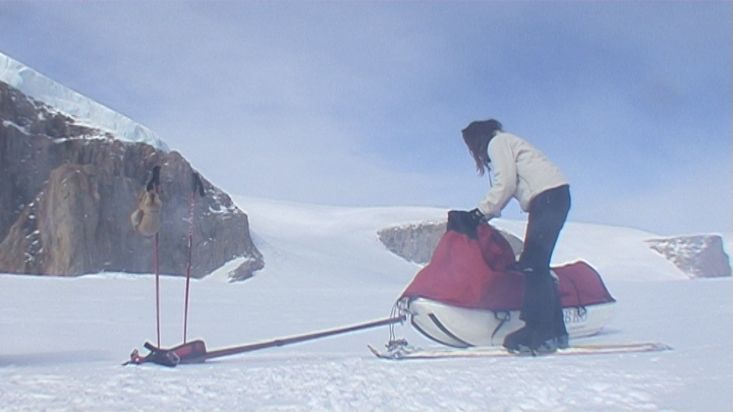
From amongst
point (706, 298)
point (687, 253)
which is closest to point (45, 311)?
point (706, 298)

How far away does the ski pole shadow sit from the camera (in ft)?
11.4

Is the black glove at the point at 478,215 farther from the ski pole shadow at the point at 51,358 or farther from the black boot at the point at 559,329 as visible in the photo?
the ski pole shadow at the point at 51,358

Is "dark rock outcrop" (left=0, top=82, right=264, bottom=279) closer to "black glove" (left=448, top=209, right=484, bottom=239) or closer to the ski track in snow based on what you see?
"black glove" (left=448, top=209, right=484, bottom=239)

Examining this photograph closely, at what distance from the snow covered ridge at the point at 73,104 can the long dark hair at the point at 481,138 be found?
104 feet

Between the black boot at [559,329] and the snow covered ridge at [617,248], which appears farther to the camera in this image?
the snow covered ridge at [617,248]

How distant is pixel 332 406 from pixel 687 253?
77.2 metres

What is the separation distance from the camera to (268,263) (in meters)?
37.2

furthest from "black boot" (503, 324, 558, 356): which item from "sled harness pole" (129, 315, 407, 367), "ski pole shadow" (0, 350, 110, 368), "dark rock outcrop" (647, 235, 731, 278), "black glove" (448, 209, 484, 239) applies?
"dark rock outcrop" (647, 235, 731, 278)

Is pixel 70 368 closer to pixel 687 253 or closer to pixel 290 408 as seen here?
pixel 290 408

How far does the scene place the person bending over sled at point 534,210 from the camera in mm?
3445

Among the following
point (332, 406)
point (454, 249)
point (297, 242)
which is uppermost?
point (297, 242)

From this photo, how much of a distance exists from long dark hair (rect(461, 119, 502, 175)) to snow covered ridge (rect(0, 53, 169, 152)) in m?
31.8

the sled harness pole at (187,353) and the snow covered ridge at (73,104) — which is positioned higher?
the snow covered ridge at (73,104)

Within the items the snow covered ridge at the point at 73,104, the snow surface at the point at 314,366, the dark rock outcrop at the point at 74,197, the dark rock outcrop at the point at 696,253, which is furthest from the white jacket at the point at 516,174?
the dark rock outcrop at the point at 696,253
